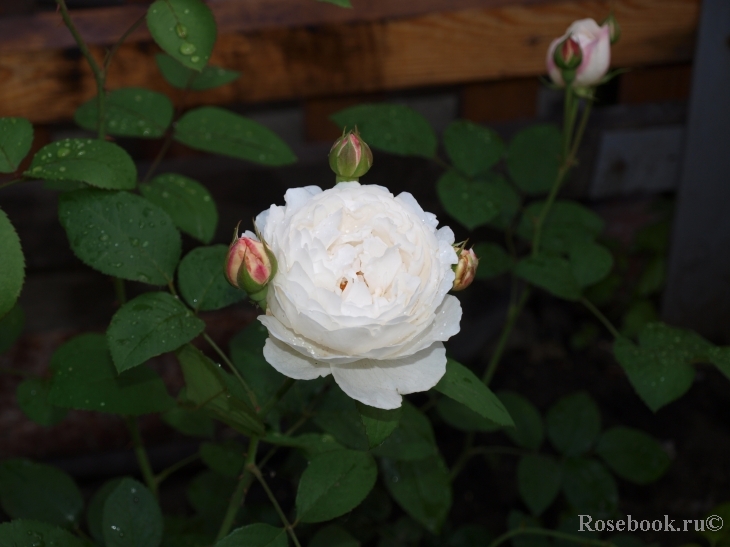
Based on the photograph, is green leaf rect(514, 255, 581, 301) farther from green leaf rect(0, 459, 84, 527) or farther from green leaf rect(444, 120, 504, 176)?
green leaf rect(0, 459, 84, 527)

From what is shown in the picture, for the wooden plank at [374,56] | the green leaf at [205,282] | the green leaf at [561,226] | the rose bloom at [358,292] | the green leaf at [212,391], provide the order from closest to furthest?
the rose bloom at [358,292]
the green leaf at [212,391]
the green leaf at [205,282]
the green leaf at [561,226]
the wooden plank at [374,56]

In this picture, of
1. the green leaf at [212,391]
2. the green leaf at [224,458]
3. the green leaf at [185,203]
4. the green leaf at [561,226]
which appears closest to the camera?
the green leaf at [212,391]

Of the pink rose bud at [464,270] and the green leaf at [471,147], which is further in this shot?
the green leaf at [471,147]

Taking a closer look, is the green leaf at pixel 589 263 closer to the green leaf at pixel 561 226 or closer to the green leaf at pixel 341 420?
the green leaf at pixel 561 226

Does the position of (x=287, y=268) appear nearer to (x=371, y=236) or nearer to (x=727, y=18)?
(x=371, y=236)

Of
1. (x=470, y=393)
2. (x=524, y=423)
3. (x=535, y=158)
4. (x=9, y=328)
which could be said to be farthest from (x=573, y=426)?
(x=9, y=328)

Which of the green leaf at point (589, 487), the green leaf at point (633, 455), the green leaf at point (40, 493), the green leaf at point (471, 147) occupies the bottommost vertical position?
the green leaf at point (589, 487)

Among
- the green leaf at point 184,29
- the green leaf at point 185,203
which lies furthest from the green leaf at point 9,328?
the green leaf at point 184,29

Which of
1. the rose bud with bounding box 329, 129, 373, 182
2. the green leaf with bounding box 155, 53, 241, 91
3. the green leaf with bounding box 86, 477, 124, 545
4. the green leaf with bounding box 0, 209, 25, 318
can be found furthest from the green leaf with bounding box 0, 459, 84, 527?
the rose bud with bounding box 329, 129, 373, 182
